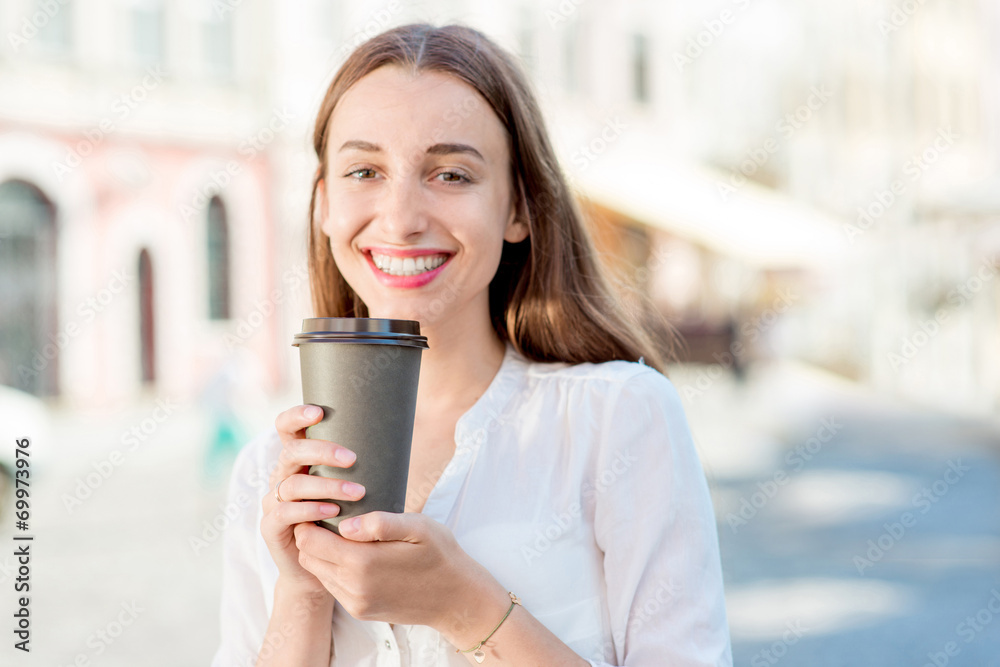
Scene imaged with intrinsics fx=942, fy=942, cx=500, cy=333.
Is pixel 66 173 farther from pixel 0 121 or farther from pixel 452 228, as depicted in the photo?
pixel 452 228

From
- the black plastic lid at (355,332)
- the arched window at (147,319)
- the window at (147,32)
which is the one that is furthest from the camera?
the window at (147,32)

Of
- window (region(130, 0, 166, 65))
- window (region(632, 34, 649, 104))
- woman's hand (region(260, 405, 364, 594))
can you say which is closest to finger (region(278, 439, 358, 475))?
woman's hand (region(260, 405, 364, 594))

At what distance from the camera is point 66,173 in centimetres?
1314

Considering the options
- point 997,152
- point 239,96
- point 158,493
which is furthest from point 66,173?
point 997,152

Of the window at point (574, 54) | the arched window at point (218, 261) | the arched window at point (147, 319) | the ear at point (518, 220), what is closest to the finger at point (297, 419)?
the ear at point (518, 220)

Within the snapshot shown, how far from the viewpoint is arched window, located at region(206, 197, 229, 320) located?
1472 centimetres

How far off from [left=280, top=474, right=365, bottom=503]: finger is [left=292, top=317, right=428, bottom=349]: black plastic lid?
0.17 metres

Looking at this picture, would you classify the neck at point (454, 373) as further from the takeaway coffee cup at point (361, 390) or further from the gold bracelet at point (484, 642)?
the takeaway coffee cup at point (361, 390)

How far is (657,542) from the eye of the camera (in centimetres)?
146

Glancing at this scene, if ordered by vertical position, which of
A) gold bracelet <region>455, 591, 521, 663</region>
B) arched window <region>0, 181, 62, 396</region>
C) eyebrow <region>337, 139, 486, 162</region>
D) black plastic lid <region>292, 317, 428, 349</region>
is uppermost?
arched window <region>0, 181, 62, 396</region>

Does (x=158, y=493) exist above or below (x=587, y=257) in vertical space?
below

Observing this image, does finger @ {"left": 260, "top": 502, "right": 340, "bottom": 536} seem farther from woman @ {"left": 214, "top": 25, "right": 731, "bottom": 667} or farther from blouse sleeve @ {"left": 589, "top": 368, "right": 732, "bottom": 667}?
blouse sleeve @ {"left": 589, "top": 368, "right": 732, "bottom": 667}

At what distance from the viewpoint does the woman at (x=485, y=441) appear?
1433mm

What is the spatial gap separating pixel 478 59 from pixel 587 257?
442 mm
